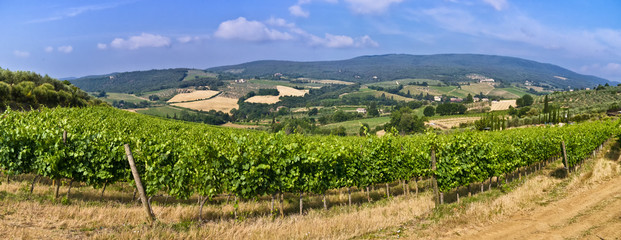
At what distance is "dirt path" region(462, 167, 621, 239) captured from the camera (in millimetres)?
9758

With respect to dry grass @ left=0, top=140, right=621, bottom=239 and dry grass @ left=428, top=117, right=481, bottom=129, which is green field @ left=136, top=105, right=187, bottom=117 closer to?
dry grass @ left=428, top=117, right=481, bottom=129

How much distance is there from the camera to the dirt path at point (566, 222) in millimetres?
9758

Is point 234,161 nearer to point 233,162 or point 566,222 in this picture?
point 233,162

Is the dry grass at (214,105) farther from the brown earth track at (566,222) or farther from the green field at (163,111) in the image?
the brown earth track at (566,222)

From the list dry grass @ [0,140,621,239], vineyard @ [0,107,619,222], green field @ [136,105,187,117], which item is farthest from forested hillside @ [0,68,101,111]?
green field @ [136,105,187,117]

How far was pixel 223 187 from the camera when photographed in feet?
35.3

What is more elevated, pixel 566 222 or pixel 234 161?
pixel 234 161

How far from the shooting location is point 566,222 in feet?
35.9

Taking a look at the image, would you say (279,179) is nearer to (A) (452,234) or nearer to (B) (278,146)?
(B) (278,146)

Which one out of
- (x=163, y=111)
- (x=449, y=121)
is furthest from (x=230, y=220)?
(x=163, y=111)

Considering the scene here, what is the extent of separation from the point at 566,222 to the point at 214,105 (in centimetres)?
16829

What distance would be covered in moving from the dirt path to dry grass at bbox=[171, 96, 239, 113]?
15656 cm

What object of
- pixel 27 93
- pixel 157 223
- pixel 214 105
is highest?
pixel 27 93

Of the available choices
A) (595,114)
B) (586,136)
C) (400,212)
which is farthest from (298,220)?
(595,114)
